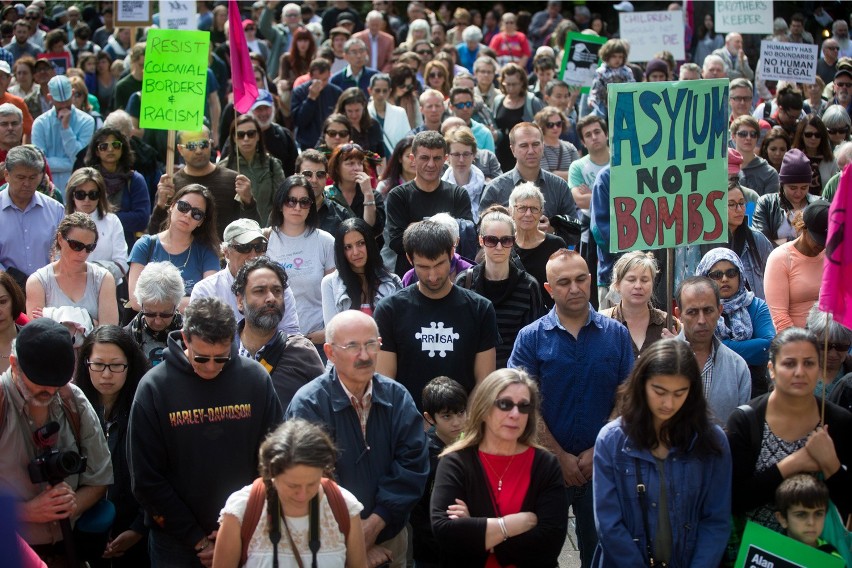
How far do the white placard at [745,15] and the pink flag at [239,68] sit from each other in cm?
719

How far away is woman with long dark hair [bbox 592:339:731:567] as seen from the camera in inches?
202

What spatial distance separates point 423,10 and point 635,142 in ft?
39.8

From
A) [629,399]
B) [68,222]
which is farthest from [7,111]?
[629,399]

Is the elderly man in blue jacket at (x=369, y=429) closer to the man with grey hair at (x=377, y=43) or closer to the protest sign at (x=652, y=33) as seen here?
the protest sign at (x=652, y=33)

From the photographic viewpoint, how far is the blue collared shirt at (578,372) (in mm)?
6113

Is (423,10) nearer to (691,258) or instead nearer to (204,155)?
(204,155)

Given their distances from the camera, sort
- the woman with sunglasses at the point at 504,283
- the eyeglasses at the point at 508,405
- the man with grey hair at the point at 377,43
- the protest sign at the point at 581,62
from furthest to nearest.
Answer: the man with grey hair at the point at 377,43, the protest sign at the point at 581,62, the woman with sunglasses at the point at 504,283, the eyeglasses at the point at 508,405

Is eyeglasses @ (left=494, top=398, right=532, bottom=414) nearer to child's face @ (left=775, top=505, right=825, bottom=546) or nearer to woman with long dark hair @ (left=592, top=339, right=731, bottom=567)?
woman with long dark hair @ (left=592, top=339, right=731, bottom=567)

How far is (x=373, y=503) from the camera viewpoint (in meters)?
5.54

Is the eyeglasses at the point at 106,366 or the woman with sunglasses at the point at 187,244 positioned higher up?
the woman with sunglasses at the point at 187,244

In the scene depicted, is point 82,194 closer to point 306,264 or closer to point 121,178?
point 121,178

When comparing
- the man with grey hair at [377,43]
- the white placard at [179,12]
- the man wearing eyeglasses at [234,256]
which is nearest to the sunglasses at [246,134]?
the man wearing eyeglasses at [234,256]

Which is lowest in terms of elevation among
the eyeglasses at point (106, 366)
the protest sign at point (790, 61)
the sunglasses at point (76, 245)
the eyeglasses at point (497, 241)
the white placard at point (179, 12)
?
the eyeglasses at point (106, 366)

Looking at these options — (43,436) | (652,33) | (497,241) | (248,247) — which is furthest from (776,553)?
(652,33)
